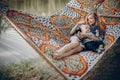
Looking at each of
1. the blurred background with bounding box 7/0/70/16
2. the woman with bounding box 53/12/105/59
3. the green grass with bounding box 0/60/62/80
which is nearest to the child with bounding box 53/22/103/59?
the woman with bounding box 53/12/105/59

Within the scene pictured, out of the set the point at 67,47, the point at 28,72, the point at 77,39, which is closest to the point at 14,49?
the point at 28,72

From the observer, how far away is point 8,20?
123 inches

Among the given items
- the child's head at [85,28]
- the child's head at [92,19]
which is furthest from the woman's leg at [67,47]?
the child's head at [92,19]

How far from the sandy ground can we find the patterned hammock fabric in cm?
7

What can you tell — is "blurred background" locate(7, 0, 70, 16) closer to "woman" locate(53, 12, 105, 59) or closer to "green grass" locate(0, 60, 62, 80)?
"woman" locate(53, 12, 105, 59)

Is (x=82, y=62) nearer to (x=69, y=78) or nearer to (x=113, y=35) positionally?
(x=69, y=78)

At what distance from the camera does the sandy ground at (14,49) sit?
10.1 feet

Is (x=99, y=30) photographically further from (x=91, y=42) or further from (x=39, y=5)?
(x=39, y=5)

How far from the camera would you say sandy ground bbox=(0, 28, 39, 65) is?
10.1 ft

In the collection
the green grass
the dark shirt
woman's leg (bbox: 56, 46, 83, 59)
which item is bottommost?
the green grass

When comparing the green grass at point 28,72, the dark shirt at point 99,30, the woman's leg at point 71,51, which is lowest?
the green grass at point 28,72

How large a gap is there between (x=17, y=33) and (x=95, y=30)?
0.97 metres

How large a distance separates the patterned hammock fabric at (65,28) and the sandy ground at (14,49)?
0.23 feet

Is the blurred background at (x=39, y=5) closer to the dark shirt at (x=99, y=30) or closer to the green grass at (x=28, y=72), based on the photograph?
the dark shirt at (x=99, y=30)
